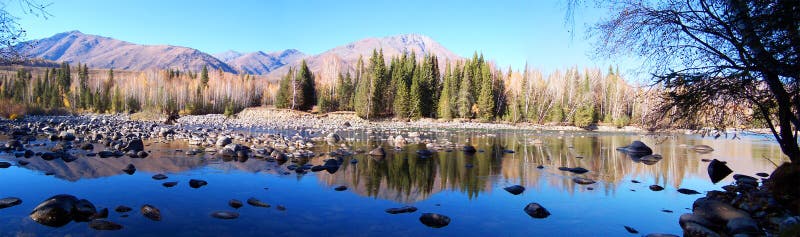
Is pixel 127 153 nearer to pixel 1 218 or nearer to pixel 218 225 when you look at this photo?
pixel 1 218

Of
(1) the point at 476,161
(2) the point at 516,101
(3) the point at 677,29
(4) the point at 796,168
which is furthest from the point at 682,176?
(2) the point at 516,101

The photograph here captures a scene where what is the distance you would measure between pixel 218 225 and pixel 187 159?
8.65 meters

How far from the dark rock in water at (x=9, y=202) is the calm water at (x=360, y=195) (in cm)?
31

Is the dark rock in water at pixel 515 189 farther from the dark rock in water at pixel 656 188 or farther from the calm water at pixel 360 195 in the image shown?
the dark rock in water at pixel 656 188

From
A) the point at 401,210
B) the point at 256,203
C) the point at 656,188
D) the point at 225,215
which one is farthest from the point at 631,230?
the point at 225,215

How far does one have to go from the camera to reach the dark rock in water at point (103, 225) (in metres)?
6.24

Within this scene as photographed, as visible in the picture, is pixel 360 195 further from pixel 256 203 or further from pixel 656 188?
pixel 656 188

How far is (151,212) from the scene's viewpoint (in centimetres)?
713

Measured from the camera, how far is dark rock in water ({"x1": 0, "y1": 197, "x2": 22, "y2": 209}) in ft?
24.3

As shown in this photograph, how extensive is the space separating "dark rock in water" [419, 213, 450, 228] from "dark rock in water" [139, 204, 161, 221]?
4.33m

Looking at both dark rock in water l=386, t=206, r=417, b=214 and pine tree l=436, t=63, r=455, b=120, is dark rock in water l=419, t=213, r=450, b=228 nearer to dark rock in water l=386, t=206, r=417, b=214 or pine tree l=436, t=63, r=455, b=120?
dark rock in water l=386, t=206, r=417, b=214

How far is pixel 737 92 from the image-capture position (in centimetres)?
708

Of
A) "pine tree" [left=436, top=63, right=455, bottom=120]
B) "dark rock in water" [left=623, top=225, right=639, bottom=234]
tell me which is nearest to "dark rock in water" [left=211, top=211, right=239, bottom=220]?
"dark rock in water" [left=623, top=225, right=639, bottom=234]

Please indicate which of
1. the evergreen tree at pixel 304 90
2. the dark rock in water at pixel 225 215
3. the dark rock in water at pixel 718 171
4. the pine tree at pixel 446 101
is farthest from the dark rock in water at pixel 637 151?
the evergreen tree at pixel 304 90
